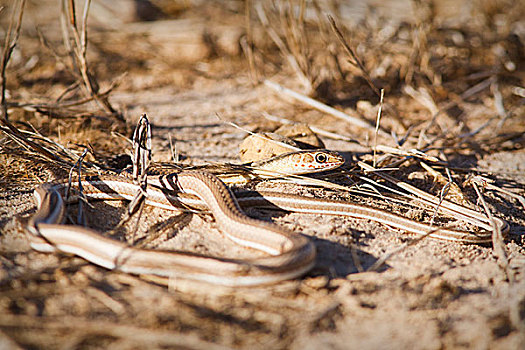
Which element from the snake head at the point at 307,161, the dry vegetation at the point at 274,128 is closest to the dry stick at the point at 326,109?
the dry vegetation at the point at 274,128

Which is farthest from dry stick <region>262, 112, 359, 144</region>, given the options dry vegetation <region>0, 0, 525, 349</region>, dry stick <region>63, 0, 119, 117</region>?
dry stick <region>63, 0, 119, 117</region>

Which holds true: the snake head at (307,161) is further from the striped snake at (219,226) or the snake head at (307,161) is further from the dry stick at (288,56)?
the dry stick at (288,56)

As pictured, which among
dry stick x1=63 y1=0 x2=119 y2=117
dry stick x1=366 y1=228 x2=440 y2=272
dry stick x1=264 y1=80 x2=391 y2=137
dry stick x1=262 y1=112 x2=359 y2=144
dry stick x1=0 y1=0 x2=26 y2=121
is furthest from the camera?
dry stick x1=264 y1=80 x2=391 y2=137

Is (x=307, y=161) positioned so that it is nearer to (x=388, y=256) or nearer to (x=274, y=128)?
(x=388, y=256)

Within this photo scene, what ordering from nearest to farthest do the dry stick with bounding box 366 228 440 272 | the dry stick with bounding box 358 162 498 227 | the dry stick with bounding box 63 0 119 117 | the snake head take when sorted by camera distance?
1. the dry stick with bounding box 366 228 440 272
2. the dry stick with bounding box 358 162 498 227
3. the snake head
4. the dry stick with bounding box 63 0 119 117

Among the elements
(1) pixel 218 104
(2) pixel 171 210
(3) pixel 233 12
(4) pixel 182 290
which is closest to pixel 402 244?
(4) pixel 182 290

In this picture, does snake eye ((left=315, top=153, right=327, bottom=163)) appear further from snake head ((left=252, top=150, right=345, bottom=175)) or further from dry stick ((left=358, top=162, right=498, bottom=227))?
dry stick ((left=358, top=162, right=498, bottom=227))

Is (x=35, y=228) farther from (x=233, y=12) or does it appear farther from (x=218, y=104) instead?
(x=233, y=12)
